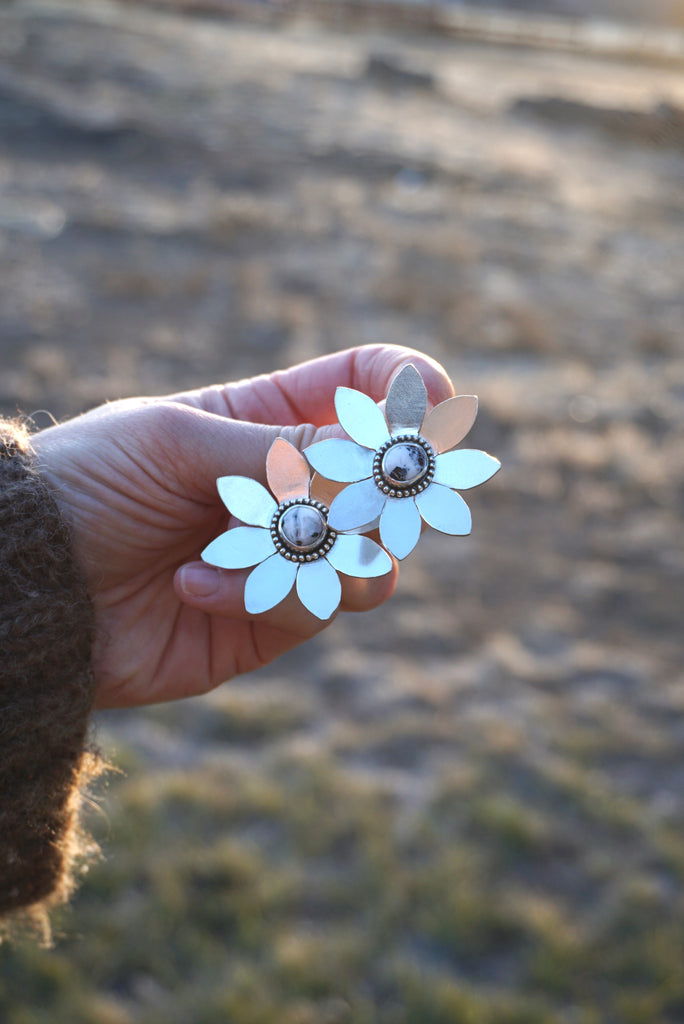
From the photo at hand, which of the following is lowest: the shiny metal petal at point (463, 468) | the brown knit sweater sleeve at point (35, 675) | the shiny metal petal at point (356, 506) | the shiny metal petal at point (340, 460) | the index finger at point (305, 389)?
the brown knit sweater sleeve at point (35, 675)

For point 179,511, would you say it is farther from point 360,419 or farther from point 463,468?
point 463,468

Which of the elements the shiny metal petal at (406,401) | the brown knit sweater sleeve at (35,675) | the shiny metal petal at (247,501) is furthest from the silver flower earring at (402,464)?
the brown knit sweater sleeve at (35,675)

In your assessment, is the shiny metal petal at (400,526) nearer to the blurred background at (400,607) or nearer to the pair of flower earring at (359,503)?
the pair of flower earring at (359,503)

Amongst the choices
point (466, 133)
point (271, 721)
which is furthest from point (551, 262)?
point (271, 721)

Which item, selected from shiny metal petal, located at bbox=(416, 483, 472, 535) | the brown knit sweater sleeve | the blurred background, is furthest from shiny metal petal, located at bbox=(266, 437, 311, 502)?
the blurred background

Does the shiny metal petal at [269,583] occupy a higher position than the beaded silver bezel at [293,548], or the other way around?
the beaded silver bezel at [293,548]

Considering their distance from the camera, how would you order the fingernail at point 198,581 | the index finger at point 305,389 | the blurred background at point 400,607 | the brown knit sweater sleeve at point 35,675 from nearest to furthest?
the brown knit sweater sleeve at point 35,675, the fingernail at point 198,581, the index finger at point 305,389, the blurred background at point 400,607

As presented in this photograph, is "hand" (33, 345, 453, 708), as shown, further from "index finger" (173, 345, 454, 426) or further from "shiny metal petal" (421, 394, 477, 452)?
"shiny metal petal" (421, 394, 477, 452)
